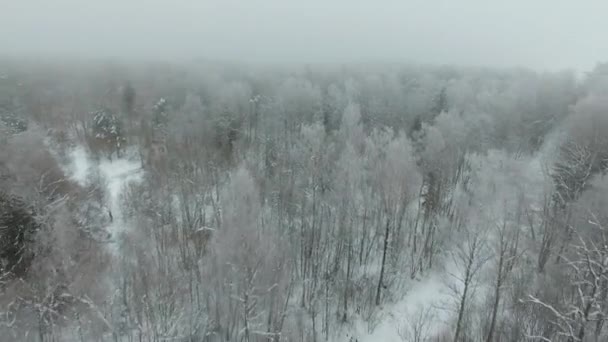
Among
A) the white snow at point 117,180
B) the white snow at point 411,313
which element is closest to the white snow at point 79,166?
the white snow at point 117,180

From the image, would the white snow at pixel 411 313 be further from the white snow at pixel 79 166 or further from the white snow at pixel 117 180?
the white snow at pixel 79 166

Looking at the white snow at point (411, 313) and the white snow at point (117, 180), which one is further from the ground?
the white snow at point (117, 180)

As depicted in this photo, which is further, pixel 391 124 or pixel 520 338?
pixel 391 124

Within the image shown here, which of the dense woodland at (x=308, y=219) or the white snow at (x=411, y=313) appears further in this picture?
the white snow at (x=411, y=313)

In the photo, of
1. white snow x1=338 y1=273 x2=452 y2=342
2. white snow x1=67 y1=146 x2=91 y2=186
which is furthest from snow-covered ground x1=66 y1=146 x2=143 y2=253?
white snow x1=338 y1=273 x2=452 y2=342

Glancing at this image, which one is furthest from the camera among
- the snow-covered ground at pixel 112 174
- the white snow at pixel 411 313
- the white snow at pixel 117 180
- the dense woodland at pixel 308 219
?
the snow-covered ground at pixel 112 174

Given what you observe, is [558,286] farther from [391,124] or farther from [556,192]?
[391,124]

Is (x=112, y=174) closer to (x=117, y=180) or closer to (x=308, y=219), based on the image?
(x=117, y=180)

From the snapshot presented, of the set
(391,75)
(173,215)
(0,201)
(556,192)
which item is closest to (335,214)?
(173,215)
